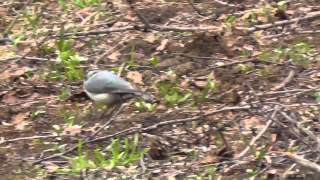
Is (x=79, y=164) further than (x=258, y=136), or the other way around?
(x=258, y=136)

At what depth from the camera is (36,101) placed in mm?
6246

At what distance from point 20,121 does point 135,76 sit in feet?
2.98

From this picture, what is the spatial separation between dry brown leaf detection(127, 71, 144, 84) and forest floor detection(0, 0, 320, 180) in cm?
1

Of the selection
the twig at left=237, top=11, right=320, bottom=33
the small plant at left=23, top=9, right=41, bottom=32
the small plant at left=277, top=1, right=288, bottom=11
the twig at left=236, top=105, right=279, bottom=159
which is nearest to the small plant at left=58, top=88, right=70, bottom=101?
the small plant at left=23, top=9, right=41, bottom=32

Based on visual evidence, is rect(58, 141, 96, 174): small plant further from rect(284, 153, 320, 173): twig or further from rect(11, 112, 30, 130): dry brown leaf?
rect(284, 153, 320, 173): twig

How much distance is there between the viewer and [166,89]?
6121 mm

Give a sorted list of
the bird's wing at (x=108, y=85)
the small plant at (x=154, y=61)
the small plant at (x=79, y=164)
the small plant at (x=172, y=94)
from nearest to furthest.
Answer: the small plant at (x=79, y=164)
the bird's wing at (x=108, y=85)
the small plant at (x=172, y=94)
the small plant at (x=154, y=61)

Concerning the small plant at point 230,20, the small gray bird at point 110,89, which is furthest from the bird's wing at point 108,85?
the small plant at point 230,20

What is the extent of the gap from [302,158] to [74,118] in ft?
5.56

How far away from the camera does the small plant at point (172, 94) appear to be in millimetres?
5922

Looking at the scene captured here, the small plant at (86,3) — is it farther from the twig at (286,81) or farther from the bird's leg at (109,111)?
the twig at (286,81)

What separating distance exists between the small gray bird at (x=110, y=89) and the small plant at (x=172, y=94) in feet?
0.79

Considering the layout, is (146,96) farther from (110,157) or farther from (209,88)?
(110,157)

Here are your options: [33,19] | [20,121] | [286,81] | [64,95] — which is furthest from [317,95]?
[33,19]
